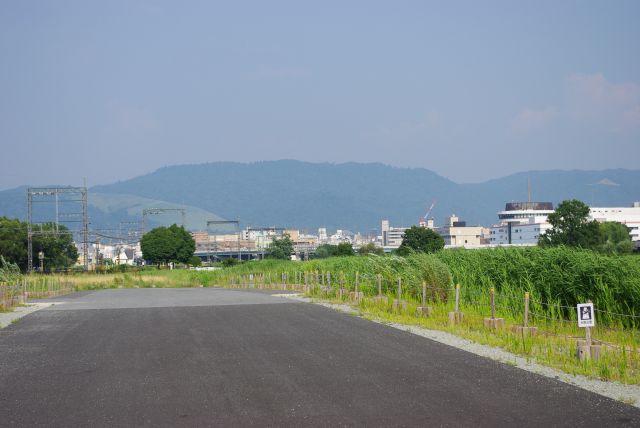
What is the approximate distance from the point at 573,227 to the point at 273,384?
98.7 metres

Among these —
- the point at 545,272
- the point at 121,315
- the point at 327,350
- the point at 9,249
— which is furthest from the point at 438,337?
the point at 9,249

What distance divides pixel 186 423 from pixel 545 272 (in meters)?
15.5

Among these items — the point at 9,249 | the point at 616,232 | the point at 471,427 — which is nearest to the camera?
the point at 471,427

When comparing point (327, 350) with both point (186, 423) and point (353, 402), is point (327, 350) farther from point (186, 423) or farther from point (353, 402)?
point (186, 423)

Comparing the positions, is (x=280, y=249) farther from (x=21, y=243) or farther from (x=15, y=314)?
(x=15, y=314)

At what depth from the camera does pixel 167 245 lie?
435ft

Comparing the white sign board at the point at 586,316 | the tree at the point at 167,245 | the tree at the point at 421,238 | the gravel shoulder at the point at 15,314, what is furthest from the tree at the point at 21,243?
the white sign board at the point at 586,316

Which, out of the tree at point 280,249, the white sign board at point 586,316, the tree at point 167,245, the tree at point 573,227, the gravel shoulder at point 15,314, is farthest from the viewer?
the tree at point 280,249

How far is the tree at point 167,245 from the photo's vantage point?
5226 inches

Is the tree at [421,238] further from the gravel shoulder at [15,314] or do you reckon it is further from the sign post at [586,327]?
the sign post at [586,327]

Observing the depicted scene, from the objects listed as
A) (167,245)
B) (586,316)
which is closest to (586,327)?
(586,316)

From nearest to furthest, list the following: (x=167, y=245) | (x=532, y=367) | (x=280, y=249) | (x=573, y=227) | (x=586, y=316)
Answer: (x=586, y=316) → (x=532, y=367) → (x=573, y=227) → (x=167, y=245) → (x=280, y=249)

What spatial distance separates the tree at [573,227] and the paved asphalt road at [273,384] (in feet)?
280

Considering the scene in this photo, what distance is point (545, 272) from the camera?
73.7ft
